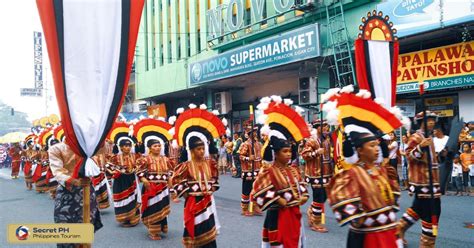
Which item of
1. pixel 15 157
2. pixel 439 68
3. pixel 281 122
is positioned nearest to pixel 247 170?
pixel 281 122

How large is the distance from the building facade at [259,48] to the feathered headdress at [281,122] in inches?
297

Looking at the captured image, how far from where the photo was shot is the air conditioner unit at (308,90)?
15914 millimetres

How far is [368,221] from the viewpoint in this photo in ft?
10.9

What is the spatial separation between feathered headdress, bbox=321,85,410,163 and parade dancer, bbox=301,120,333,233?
11.7ft

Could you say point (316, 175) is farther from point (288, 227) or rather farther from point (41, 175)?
point (41, 175)

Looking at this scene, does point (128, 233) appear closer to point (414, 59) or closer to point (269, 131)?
point (269, 131)

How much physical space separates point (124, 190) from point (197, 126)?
351 cm

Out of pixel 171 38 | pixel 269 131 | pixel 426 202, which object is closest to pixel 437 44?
pixel 426 202

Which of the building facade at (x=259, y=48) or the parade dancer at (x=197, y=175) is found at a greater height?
the building facade at (x=259, y=48)

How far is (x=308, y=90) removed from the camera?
16234mm

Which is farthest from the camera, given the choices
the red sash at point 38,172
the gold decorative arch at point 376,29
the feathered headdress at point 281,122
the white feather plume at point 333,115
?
the red sash at point 38,172

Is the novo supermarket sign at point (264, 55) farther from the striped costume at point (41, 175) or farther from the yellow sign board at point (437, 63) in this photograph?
the striped costume at point (41, 175)

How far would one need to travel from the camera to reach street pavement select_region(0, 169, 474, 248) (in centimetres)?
652

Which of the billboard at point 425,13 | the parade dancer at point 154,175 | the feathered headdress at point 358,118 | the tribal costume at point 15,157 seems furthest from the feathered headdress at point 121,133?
the tribal costume at point 15,157
